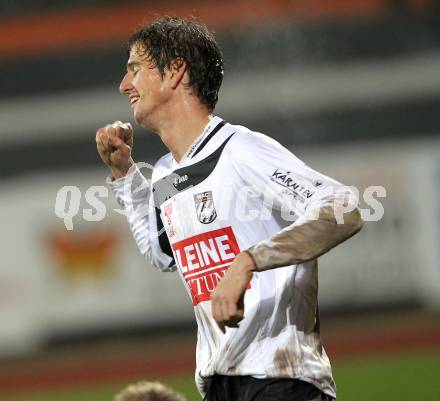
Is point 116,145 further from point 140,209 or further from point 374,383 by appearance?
point 374,383

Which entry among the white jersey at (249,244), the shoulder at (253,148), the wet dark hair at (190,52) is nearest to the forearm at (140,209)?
the white jersey at (249,244)

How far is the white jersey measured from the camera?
284cm

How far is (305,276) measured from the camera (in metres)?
2.93

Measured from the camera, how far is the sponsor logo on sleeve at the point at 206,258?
2957mm

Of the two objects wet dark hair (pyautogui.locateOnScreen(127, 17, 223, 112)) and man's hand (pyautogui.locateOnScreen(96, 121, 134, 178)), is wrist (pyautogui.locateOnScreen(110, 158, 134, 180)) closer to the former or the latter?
man's hand (pyautogui.locateOnScreen(96, 121, 134, 178))

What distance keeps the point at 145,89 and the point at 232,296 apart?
90 cm

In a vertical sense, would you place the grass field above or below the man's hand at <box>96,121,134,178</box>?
below

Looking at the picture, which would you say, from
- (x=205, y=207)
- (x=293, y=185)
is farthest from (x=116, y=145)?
(x=293, y=185)

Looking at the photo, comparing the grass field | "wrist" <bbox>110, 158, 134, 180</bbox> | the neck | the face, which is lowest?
the grass field

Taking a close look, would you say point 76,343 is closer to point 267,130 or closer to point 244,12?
point 267,130

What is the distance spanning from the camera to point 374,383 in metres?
8.05

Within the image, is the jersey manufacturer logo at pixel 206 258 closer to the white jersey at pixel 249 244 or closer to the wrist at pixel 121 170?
the white jersey at pixel 249 244

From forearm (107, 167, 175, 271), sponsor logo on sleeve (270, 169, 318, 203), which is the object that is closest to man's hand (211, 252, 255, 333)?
sponsor logo on sleeve (270, 169, 318, 203)

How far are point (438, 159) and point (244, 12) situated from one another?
16.4 feet
